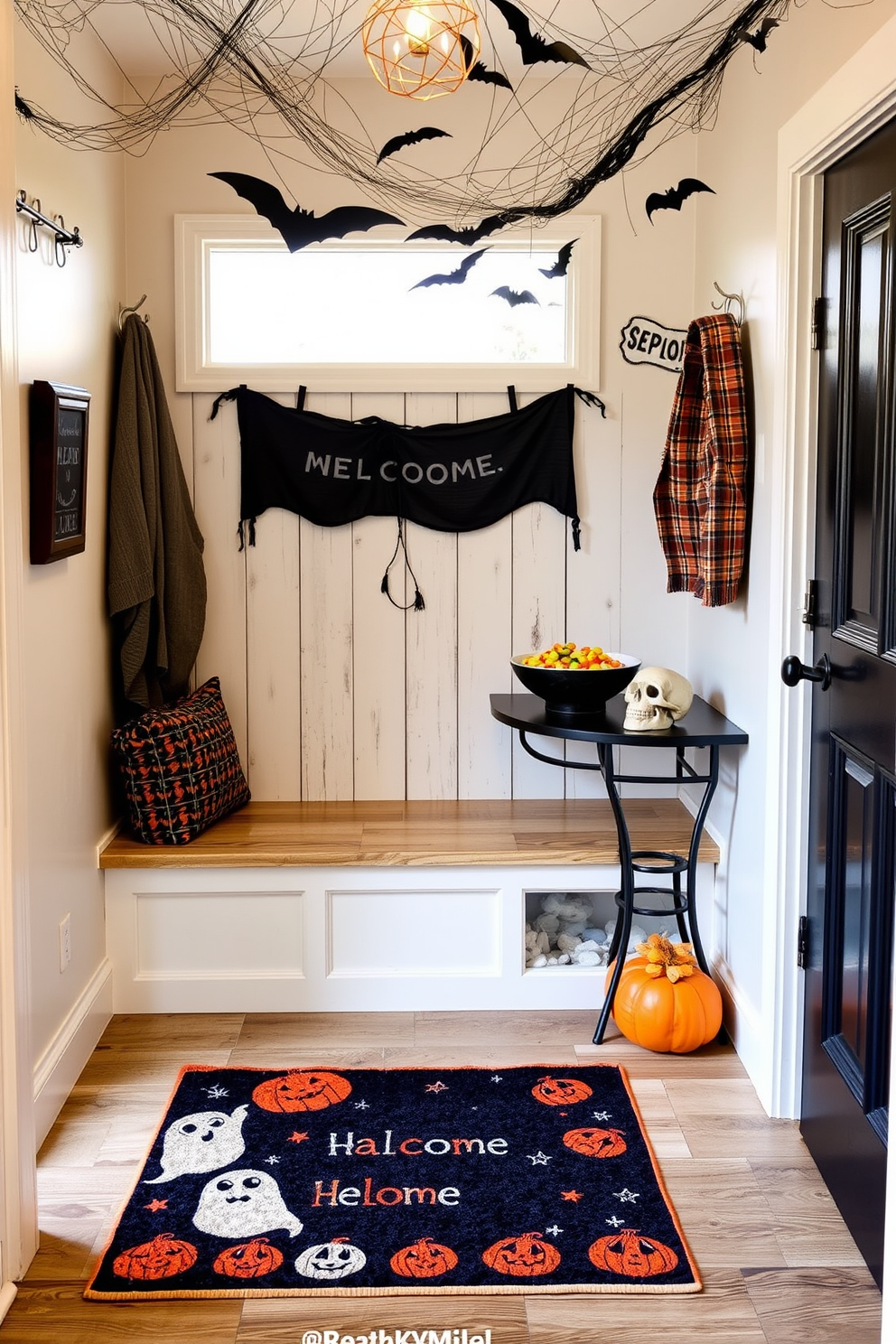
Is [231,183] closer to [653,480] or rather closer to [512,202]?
[512,202]

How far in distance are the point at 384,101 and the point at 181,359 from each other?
915 mm

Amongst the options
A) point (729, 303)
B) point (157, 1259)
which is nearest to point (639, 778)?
point (729, 303)

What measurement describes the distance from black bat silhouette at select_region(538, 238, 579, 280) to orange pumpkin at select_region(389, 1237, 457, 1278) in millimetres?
2545

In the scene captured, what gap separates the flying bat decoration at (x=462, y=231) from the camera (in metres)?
3.49

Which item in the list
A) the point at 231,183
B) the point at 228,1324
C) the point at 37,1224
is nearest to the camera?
the point at 228,1324

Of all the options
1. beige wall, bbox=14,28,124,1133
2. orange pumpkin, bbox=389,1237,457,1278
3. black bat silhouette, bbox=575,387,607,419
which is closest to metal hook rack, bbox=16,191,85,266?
beige wall, bbox=14,28,124,1133

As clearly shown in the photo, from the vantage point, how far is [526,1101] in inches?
108

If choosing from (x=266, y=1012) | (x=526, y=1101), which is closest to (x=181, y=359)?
(x=266, y=1012)

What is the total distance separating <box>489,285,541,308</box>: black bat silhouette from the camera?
11.7ft

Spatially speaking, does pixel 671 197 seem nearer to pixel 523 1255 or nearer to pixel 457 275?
pixel 457 275

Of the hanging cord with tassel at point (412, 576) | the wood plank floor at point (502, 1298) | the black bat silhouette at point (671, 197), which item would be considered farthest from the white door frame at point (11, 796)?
the black bat silhouette at point (671, 197)

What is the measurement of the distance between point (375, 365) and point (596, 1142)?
216 cm

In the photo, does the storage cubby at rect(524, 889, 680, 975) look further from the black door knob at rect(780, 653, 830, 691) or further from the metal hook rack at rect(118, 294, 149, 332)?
the metal hook rack at rect(118, 294, 149, 332)

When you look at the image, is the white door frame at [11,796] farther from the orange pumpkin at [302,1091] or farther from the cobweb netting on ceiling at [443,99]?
the cobweb netting on ceiling at [443,99]
